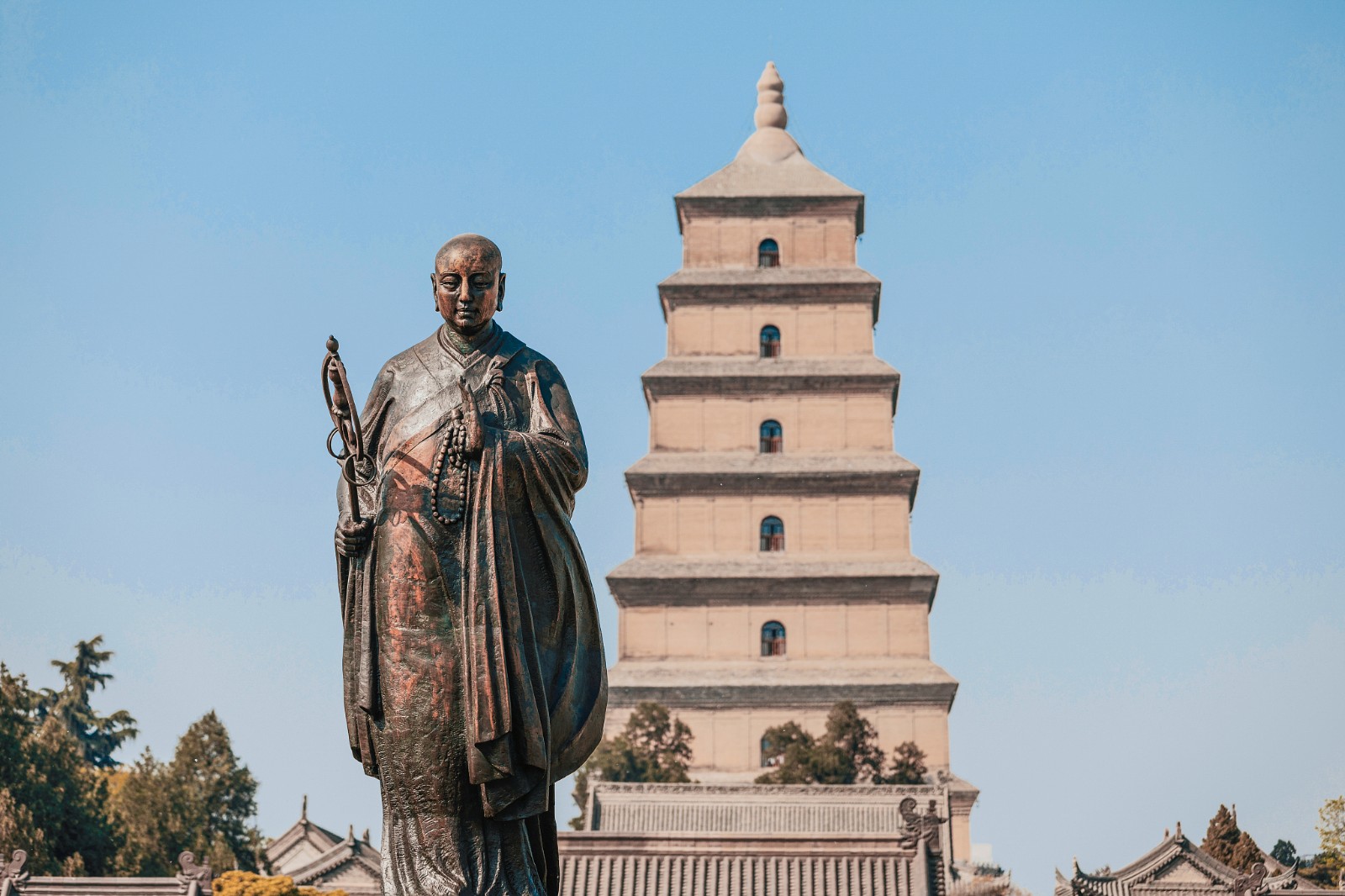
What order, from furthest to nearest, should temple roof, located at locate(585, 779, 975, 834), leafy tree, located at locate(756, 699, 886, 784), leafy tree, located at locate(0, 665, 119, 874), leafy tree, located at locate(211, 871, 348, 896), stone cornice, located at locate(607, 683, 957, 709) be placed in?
stone cornice, located at locate(607, 683, 957, 709) → leafy tree, located at locate(756, 699, 886, 784) → temple roof, located at locate(585, 779, 975, 834) → leafy tree, located at locate(0, 665, 119, 874) → leafy tree, located at locate(211, 871, 348, 896)

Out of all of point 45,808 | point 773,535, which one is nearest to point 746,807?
Result: point 773,535

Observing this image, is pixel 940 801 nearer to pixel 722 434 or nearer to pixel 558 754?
pixel 722 434

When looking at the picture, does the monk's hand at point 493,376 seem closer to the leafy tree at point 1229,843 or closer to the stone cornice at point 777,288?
the leafy tree at point 1229,843

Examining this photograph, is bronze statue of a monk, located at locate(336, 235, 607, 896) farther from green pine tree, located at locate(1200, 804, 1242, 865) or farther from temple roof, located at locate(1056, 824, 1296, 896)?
green pine tree, located at locate(1200, 804, 1242, 865)

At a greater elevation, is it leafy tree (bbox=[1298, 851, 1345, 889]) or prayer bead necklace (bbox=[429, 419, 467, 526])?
leafy tree (bbox=[1298, 851, 1345, 889])

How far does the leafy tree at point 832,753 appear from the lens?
42.3 metres

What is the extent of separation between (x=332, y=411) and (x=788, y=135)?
49340 mm

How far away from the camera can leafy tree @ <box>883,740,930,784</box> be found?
43625 millimetres

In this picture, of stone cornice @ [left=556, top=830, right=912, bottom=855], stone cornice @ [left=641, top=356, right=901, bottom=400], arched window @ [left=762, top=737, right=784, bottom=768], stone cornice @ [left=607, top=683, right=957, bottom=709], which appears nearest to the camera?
stone cornice @ [left=556, top=830, right=912, bottom=855]

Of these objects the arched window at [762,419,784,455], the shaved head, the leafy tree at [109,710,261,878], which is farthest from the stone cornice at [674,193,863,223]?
the shaved head

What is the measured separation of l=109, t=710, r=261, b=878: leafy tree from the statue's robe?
2611cm

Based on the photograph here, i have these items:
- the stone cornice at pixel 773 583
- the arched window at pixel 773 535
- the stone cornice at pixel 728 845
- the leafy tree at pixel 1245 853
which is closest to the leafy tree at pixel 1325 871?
the leafy tree at pixel 1245 853

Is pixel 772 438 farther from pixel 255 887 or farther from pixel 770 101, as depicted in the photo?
pixel 255 887

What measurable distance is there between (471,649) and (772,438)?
44.9 meters
